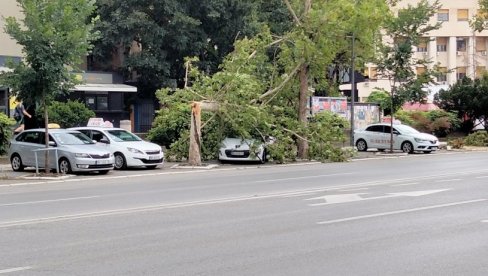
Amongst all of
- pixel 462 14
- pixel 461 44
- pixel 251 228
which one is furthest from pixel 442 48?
pixel 251 228

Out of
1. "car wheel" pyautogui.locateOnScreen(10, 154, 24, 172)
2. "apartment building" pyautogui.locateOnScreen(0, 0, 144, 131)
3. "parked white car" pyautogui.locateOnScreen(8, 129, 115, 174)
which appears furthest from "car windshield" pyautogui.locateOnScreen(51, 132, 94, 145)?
"apartment building" pyautogui.locateOnScreen(0, 0, 144, 131)

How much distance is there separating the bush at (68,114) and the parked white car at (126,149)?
32.1 ft

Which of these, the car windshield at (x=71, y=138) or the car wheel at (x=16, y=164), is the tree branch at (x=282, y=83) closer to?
the car windshield at (x=71, y=138)

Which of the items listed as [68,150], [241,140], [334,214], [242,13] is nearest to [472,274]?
[334,214]

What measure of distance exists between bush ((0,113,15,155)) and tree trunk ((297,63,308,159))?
1199 cm

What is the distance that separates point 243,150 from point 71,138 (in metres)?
7.19

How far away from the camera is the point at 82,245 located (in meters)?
9.10

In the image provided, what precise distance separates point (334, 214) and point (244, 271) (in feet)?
15.5

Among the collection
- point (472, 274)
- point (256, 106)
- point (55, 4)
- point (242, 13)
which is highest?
point (242, 13)

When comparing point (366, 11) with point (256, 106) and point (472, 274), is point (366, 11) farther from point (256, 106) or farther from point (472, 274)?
point (472, 274)

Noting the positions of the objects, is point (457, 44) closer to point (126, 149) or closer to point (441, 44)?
point (441, 44)

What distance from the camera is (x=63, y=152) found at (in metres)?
23.0

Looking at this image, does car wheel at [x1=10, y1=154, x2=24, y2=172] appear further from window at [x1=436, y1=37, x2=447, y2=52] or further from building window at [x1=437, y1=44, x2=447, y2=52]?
building window at [x1=437, y1=44, x2=447, y2=52]

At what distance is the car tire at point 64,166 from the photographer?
23.0 meters
